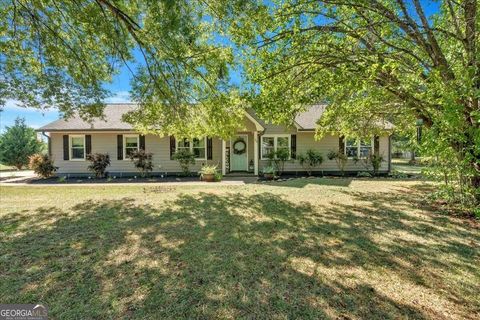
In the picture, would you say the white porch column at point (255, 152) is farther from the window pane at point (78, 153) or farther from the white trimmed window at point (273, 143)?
the window pane at point (78, 153)

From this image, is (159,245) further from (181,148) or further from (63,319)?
(181,148)

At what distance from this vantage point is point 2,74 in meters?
7.29

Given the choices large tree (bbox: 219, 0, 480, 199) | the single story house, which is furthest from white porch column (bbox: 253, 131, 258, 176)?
large tree (bbox: 219, 0, 480, 199)

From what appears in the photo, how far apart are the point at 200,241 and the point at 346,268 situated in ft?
8.16

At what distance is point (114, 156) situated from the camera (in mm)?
15648

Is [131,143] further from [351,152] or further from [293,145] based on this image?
[351,152]

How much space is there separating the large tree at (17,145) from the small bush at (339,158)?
24533 millimetres

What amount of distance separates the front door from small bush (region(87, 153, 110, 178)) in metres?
7.29

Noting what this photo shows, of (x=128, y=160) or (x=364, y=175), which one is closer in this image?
(x=364, y=175)

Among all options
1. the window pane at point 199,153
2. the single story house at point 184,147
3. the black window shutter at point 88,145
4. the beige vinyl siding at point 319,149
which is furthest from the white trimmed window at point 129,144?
the beige vinyl siding at point 319,149

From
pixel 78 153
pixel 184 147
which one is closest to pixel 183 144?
pixel 184 147

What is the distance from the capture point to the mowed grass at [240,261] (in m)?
2.79

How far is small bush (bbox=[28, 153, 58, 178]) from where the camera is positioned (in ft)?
47.3

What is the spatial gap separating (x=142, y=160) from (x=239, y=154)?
572cm
